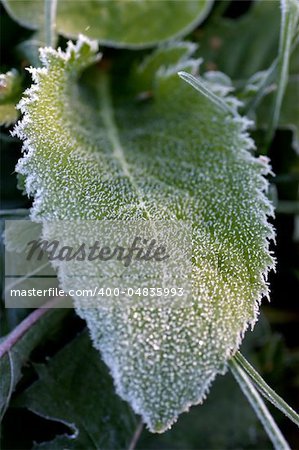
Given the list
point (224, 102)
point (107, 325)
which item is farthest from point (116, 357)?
point (224, 102)

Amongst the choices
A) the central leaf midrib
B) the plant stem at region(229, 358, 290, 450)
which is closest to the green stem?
the central leaf midrib

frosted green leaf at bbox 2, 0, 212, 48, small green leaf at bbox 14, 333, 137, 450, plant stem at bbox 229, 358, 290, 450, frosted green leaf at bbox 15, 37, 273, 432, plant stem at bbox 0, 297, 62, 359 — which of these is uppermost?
frosted green leaf at bbox 2, 0, 212, 48

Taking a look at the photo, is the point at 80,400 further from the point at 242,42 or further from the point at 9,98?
the point at 242,42

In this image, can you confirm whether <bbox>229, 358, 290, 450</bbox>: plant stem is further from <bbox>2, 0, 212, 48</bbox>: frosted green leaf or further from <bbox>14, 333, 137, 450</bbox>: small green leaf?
<bbox>2, 0, 212, 48</bbox>: frosted green leaf

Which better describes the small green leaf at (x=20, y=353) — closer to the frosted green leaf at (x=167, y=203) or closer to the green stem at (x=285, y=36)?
the frosted green leaf at (x=167, y=203)

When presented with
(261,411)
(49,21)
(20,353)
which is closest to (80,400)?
(20,353)

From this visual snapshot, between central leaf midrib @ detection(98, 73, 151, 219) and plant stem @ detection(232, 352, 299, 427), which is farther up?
central leaf midrib @ detection(98, 73, 151, 219)

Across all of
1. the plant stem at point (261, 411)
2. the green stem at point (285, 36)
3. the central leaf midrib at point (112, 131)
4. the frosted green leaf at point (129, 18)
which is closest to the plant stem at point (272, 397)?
the plant stem at point (261, 411)
